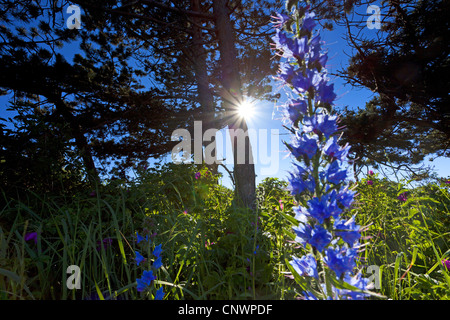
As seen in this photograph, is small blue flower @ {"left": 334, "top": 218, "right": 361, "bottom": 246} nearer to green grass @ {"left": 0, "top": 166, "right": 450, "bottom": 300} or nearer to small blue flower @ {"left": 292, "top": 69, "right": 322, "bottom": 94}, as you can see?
green grass @ {"left": 0, "top": 166, "right": 450, "bottom": 300}

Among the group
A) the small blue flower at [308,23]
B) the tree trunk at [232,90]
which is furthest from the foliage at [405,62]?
the small blue flower at [308,23]

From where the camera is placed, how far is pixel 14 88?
6.71 m

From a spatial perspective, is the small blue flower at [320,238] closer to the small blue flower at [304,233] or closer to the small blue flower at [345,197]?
the small blue flower at [304,233]

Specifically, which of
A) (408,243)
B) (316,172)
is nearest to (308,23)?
(316,172)

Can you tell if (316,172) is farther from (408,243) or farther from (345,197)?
(408,243)

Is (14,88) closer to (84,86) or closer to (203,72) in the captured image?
(84,86)

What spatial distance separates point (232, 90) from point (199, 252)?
4.32 m

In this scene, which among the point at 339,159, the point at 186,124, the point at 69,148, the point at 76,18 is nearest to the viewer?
the point at 339,159

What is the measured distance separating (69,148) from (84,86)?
14.9 feet

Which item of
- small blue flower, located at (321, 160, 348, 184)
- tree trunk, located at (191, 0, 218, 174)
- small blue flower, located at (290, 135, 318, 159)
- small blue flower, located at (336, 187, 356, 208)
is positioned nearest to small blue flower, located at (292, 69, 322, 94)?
small blue flower, located at (290, 135, 318, 159)

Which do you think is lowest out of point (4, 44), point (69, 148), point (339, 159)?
point (339, 159)

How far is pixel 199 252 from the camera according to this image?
7.73 feet

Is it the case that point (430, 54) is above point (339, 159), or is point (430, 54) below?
above
